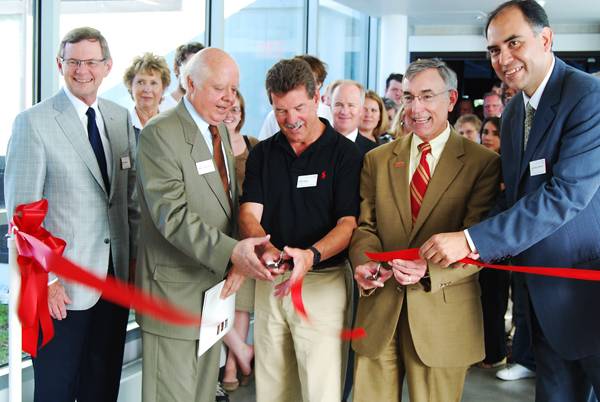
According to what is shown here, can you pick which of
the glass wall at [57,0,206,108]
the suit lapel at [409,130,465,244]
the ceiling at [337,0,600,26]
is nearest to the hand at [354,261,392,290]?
the suit lapel at [409,130,465,244]

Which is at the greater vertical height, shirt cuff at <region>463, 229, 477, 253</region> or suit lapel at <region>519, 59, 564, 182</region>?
suit lapel at <region>519, 59, 564, 182</region>

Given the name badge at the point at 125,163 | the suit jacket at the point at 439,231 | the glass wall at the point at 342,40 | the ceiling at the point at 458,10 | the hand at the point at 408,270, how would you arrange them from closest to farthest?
the hand at the point at 408,270, the suit jacket at the point at 439,231, the name badge at the point at 125,163, the glass wall at the point at 342,40, the ceiling at the point at 458,10

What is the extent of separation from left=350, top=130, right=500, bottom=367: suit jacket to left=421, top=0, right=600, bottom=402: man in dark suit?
0.18m

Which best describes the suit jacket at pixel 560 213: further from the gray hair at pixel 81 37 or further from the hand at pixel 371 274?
the gray hair at pixel 81 37

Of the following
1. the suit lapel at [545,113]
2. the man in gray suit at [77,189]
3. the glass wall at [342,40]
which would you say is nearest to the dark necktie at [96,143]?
the man in gray suit at [77,189]

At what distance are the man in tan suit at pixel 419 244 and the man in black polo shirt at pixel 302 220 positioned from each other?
0.51ft

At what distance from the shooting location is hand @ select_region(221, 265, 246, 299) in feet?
9.24

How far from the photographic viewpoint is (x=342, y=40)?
11625 mm

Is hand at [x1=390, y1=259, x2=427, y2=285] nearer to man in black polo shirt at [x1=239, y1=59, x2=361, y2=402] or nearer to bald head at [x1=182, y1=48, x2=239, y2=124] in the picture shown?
man in black polo shirt at [x1=239, y1=59, x2=361, y2=402]

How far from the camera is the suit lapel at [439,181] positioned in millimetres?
2697

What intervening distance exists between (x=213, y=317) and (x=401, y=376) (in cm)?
82

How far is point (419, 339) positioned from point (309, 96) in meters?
1.08

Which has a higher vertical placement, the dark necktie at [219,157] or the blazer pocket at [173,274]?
the dark necktie at [219,157]

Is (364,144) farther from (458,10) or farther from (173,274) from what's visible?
(458,10)
